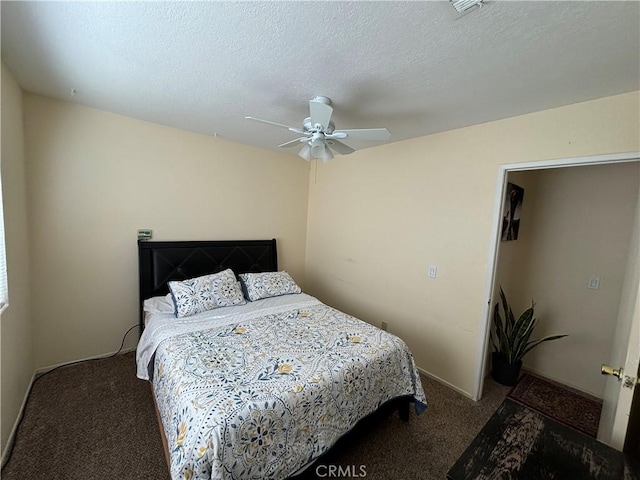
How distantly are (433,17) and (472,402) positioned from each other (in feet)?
9.41

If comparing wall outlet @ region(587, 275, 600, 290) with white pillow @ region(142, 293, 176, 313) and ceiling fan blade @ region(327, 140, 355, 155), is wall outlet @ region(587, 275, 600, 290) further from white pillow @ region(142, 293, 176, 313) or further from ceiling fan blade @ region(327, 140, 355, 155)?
white pillow @ region(142, 293, 176, 313)

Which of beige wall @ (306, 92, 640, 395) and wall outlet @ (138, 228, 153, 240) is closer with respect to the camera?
beige wall @ (306, 92, 640, 395)

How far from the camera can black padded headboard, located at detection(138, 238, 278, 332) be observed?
2.76 metres

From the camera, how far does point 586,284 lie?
2.63 meters

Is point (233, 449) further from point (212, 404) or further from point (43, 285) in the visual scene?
point (43, 285)

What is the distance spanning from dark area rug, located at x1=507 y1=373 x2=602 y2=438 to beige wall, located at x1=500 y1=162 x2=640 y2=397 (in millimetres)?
170

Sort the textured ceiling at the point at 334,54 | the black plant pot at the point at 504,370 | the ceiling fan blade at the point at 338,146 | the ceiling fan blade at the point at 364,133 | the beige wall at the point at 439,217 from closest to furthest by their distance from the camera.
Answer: the textured ceiling at the point at 334,54 → the ceiling fan blade at the point at 364,133 → the beige wall at the point at 439,217 → the ceiling fan blade at the point at 338,146 → the black plant pot at the point at 504,370

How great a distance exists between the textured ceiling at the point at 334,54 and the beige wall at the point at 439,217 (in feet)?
0.62

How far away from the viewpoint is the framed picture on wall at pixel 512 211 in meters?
2.57

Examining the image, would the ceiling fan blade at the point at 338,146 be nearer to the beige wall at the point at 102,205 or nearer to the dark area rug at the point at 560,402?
the beige wall at the point at 102,205

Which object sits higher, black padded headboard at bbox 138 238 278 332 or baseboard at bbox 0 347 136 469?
black padded headboard at bbox 138 238 278 332

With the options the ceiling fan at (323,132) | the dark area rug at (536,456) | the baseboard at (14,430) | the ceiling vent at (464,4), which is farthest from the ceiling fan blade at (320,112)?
the baseboard at (14,430)

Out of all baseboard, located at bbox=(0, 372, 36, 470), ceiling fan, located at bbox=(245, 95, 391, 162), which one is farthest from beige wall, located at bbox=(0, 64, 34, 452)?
ceiling fan, located at bbox=(245, 95, 391, 162)

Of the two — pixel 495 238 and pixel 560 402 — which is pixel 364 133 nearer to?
pixel 495 238
